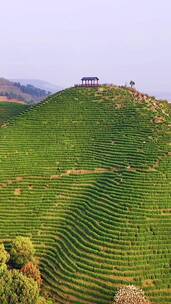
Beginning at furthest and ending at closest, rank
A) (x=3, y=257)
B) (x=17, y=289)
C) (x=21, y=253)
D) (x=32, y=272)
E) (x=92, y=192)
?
(x=92, y=192) → (x=21, y=253) → (x=3, y=257) → (x=32, y=272) → (x=17, y=289)

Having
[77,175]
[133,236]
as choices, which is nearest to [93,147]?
[77,175]

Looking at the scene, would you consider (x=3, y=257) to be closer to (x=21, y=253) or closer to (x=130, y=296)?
(x=21, y=253)

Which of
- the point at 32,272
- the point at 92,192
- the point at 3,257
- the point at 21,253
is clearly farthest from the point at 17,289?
the point at 92,192

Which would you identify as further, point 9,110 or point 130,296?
point 9,110

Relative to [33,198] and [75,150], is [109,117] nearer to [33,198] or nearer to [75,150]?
[75,150]

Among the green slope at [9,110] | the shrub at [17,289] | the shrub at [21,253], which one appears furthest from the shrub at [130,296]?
the green slope at [9,110]

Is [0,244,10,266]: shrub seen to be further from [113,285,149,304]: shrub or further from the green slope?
the green slope

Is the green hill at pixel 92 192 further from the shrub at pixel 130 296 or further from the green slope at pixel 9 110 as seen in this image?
the green slope at pixel 9 110

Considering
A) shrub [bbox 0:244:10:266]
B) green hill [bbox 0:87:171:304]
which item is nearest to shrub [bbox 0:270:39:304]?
shrub [bbox 0:244:10:266]
